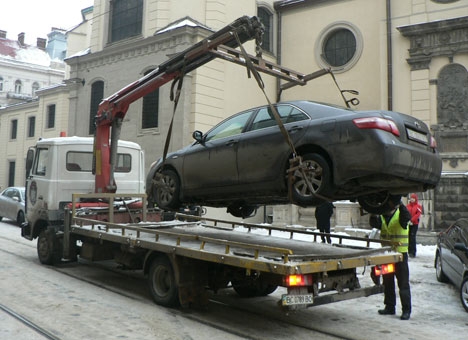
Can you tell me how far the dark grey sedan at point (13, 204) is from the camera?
50.3 feet

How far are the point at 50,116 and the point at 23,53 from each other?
24.7 meters

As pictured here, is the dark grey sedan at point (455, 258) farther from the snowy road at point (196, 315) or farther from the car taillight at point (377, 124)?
the car taillight at point (377, 124)

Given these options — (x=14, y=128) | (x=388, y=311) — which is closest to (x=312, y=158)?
(x=388, y=311)

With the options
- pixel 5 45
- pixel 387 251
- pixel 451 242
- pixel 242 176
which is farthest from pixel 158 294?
pixel 5 45

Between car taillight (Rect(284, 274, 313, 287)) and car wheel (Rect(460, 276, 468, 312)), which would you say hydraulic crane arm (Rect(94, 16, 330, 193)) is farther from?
car wheel (Rect(460, 276, 468, 312))

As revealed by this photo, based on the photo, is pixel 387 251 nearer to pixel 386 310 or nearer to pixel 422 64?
pixel 386 310

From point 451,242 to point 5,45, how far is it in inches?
2003

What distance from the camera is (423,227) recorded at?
13.9m

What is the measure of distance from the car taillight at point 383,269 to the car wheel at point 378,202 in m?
0.66

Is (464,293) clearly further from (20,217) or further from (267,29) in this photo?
(267,29)

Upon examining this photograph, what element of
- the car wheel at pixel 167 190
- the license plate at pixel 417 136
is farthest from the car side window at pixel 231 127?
the license plate at pixel 417 136

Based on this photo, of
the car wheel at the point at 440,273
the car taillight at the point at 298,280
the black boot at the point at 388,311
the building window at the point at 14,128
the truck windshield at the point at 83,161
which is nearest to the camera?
the car taillight at the point at 298,280

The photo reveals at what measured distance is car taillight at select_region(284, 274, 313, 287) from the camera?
446cm

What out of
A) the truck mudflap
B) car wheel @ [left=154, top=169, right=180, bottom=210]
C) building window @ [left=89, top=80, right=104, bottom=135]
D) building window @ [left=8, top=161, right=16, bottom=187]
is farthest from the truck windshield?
building window @ [left=8, top=161, right=16, bottom=187]
